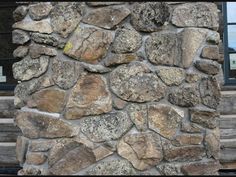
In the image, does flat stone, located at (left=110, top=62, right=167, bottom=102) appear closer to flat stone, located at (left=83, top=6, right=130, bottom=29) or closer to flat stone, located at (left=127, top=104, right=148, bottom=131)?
flat stone, located at (left=127, top=104, right=148, bottom=131)

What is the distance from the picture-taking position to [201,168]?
3373mm

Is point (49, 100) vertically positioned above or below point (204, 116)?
above

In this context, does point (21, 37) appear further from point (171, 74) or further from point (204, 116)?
point (204, 116)

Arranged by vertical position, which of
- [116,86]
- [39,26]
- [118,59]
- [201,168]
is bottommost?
[201,168]

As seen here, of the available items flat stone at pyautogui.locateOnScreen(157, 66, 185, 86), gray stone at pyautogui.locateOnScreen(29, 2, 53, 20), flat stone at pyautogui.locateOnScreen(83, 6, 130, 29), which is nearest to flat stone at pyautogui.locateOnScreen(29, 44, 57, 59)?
gray stone at pyautogui.locateOnScreen(29, 2, 53, 20)

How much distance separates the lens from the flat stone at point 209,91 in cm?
337

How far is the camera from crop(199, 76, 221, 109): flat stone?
3.37 m

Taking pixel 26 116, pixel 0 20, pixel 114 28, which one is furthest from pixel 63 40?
pixel 0 20

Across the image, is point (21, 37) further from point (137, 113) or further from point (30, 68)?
point (137, 113)

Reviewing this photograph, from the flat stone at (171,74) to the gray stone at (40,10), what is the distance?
1.08 metres

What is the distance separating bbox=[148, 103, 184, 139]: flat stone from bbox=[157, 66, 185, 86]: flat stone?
0.22m

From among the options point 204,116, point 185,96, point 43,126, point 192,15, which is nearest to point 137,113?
point 185,96

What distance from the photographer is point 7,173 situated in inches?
185

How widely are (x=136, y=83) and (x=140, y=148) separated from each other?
0.55 meters
